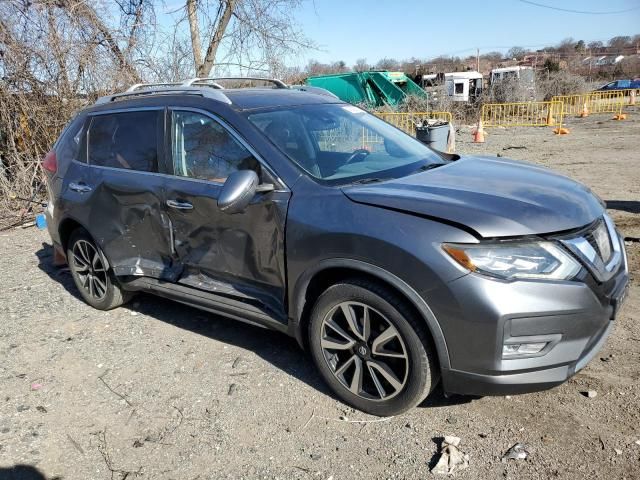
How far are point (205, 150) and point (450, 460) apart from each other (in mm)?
2478

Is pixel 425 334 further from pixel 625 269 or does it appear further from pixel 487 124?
pixel 487 124

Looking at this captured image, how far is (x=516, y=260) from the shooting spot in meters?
2.60

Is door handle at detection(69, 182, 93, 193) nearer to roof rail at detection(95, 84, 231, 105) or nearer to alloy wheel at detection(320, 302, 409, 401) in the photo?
roof rail at detection(95, 84, 231, 105)

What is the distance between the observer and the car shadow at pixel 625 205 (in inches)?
284

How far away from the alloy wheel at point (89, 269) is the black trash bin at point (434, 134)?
22.0ft

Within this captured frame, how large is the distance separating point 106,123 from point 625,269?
13.1ft

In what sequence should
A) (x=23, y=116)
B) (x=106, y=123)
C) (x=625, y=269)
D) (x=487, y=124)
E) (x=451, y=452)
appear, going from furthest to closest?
(x=487, y=124) → (x=23, y=116) → (x=106, y=123) → (x=625, y=269) → (x=451, y=452)

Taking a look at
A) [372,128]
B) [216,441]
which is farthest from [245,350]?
[372,128]

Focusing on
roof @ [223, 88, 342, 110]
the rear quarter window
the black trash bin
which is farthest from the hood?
the black trash bin

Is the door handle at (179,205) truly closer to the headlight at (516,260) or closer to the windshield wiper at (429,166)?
the windshield wiper at (429,166)

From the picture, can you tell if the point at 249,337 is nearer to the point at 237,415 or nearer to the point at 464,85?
the point at 237,415

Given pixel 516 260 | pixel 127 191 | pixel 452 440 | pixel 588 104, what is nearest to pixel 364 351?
pixel 452 440

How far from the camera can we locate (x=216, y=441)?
308 cm

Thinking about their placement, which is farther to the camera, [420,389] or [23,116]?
[23,116]
